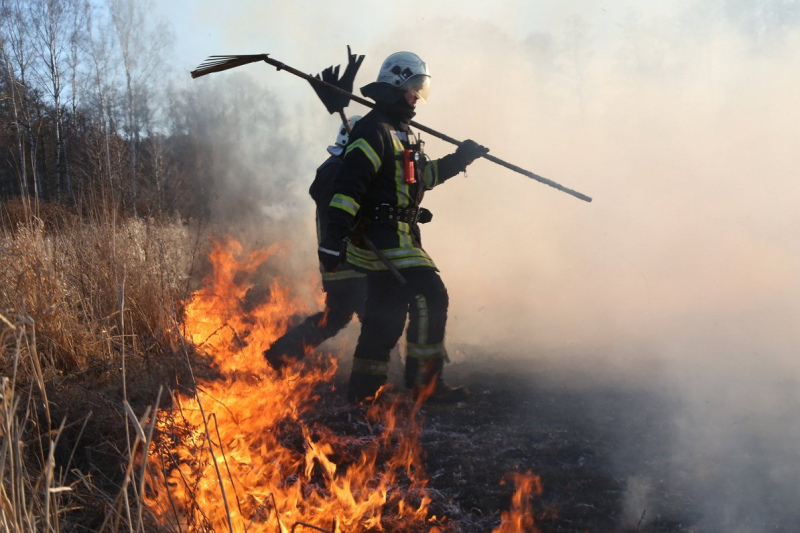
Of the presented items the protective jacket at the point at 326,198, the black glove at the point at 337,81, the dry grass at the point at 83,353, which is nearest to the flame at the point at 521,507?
the dry grass at the point at 83,353

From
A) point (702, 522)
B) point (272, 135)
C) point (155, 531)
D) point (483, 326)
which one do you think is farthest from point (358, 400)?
point (272, 135)

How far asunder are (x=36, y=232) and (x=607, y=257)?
6086mm

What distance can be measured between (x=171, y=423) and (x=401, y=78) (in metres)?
2.76

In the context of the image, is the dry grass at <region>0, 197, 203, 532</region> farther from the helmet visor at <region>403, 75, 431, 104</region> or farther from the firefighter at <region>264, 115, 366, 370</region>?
the helmet visor at <region>403, 75, 431, 104</region>

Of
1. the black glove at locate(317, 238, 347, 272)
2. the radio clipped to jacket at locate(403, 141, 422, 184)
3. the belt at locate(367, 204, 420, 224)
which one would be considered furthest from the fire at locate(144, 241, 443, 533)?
the radio clipped to jacket at locate(403, 141, 422, 184)

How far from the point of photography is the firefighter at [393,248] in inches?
162

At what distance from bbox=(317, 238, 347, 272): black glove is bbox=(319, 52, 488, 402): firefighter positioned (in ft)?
0.13

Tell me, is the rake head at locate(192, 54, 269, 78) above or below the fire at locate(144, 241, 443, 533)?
above

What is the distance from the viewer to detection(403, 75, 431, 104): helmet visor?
14.1ft

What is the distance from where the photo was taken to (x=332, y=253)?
392 cm

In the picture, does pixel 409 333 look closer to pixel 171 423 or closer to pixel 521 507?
pixel 521 507

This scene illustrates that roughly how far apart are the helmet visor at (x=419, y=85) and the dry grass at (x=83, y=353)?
209 cm

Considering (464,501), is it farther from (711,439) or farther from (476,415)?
(711,439)

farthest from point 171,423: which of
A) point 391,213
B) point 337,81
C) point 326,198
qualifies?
point 337,81
